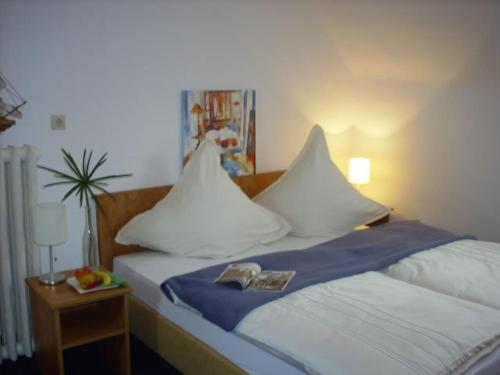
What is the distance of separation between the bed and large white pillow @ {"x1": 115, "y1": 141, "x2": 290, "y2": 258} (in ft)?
0.36

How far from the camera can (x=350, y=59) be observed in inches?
173

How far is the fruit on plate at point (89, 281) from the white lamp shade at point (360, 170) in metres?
2.38

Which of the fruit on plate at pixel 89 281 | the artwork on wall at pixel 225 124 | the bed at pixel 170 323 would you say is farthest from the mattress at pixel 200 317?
the artwork on wall at pixel 225 124

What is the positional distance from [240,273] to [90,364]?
3.33ft

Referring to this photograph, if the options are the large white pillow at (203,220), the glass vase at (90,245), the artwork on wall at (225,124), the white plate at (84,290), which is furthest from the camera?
the artwork on wall at (225,124)

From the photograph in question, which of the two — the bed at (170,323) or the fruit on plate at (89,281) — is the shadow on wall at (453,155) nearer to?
the bed at (170,323)

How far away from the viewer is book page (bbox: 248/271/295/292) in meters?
2.44

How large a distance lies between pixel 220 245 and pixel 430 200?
186 centimetres

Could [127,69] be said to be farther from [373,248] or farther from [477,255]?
[477,255]

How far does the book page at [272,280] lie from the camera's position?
8.02 feet

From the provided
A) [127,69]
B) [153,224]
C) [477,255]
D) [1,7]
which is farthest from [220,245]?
[1,7]

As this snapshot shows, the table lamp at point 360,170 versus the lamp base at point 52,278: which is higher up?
the table lamp at point 360,170

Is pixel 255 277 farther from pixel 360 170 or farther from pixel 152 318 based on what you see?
pixel 360 170

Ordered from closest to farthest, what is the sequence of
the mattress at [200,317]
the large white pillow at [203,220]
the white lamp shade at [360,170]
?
the mattress at [200,317] < the large white pillow at [203,220] < the white lamp shade at [360,170]
